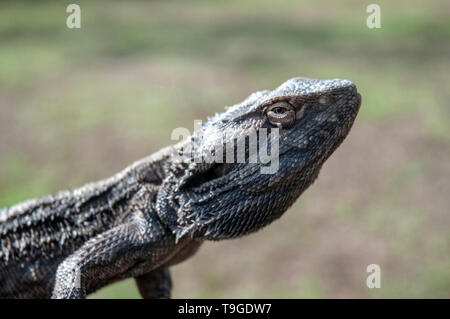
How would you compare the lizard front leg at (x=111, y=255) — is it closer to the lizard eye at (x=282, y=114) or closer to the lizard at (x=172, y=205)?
the lizard at (x=172, y=205)

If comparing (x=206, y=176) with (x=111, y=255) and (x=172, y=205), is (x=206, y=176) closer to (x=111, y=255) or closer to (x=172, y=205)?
(x=172, y=205)

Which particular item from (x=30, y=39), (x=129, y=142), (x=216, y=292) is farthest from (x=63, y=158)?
(x=30, y=39)

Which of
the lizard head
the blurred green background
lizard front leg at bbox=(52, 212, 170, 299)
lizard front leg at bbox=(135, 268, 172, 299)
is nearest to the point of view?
the lizard head

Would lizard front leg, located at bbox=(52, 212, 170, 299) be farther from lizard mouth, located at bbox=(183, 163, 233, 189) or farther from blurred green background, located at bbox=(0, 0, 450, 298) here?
blurred green background, located at bbox=(0, 0, 450, 298)
